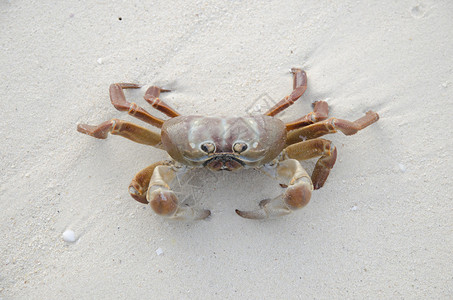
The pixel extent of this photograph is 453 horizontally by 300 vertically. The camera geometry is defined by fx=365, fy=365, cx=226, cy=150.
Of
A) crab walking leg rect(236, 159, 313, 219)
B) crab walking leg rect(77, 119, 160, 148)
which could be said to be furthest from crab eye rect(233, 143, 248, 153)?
crab walking leg rect(77, 119, 160, 148)

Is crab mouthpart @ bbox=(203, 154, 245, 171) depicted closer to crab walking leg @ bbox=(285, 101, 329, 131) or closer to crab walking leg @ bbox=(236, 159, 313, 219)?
crab walking leg @ bbox=(236, 159, 313, 219)

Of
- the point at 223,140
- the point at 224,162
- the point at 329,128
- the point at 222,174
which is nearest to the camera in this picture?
the point at 223,140

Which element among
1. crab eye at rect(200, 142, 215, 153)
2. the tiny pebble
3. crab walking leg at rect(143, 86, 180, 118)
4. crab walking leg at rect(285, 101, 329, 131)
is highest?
A: crab walking leg at rect(143, 86, 180, 118)

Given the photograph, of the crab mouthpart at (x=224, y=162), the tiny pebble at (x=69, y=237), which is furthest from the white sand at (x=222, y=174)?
the crab mouthpart at (x=224, y=162)

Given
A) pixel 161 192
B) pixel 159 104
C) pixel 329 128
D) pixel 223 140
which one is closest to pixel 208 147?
pixel 223 140

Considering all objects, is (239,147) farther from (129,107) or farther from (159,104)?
(129,107)

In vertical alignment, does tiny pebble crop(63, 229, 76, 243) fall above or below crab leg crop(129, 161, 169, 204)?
below

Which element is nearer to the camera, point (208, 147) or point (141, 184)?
point (208, 147)
